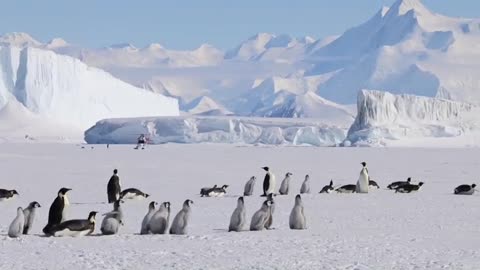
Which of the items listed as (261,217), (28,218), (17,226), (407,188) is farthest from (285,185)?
(17,226)

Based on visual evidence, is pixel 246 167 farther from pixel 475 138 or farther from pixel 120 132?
pixel 120 132

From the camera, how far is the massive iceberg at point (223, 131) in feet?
176

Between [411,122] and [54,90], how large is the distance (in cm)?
3282

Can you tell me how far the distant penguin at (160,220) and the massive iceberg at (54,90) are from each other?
201 feet

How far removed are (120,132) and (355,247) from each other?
49170 millimetres

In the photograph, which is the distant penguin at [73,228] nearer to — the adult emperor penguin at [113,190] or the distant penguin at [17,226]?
the distant penguin at [17,226]

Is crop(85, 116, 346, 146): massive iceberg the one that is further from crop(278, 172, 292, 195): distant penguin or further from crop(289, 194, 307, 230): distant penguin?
crop(289, 194, 307, 230): distant penguin

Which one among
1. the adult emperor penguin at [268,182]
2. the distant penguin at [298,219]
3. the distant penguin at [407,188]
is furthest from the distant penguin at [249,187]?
Answer: the distant penguin at [298,219]

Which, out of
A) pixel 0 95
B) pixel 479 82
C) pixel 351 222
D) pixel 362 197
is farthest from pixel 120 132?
pixel 479 82

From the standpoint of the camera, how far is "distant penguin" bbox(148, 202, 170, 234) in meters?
8.85

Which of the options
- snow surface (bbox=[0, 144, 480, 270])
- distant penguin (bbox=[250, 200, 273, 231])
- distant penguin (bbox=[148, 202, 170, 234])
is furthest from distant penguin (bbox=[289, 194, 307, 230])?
distant penguin (bbox=[148, 202, 170, 234])

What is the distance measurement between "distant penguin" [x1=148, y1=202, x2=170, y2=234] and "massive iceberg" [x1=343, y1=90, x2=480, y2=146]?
37.6m

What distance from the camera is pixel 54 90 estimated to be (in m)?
69.8

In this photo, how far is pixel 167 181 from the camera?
59.8ft
